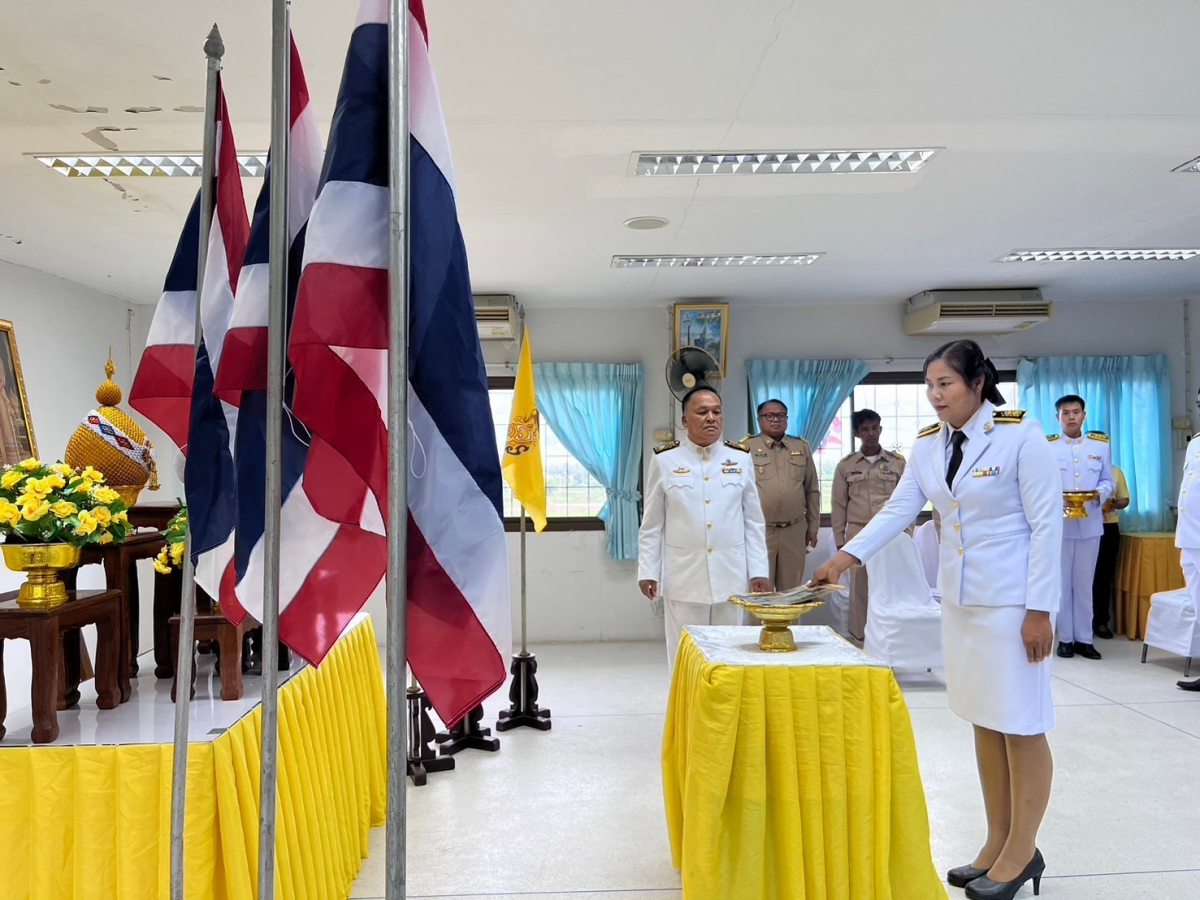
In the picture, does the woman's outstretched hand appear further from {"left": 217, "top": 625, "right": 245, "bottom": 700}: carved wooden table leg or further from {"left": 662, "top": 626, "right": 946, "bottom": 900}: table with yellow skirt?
{"left": 217, "top": 625, "right": 245, "bottom": 700}: carved wooden table leg

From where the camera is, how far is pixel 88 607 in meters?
2.12

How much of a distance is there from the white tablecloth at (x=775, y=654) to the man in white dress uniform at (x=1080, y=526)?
4147 millimetres

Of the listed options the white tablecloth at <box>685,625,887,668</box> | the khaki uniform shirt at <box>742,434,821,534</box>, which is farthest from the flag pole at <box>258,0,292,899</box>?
the khaki uniform shirt at <box>742,434,821,534</box>

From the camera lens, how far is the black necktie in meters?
2.61

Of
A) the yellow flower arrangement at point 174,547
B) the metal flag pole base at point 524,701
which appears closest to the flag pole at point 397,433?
the yellow flower arrangement at point 174,547

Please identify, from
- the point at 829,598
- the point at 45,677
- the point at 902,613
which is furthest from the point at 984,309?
the point at 45,677

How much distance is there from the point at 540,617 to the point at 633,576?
32.5 inches

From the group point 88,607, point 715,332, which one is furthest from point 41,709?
point 715,332

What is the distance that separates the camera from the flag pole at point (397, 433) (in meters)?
1.04

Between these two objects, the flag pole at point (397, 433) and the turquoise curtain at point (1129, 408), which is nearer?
the flag pole at point (397, 433)

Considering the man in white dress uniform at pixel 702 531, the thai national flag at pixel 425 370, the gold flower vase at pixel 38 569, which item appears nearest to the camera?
the thai national flag at pixel 425 370

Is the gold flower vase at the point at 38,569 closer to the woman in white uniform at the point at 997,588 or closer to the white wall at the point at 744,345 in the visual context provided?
the woman in white uniform at the point at 997,588

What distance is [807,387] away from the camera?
697 centimetres

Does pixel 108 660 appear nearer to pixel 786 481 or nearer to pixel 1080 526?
pixel 786 481
